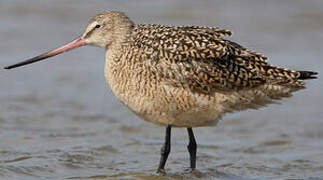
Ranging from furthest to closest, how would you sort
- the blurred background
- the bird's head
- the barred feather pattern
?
1. the blurred background
2. the bird's head
3. the barred feather pattern

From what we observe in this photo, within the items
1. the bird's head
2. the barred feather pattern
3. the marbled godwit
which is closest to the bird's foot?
the marbled godwit

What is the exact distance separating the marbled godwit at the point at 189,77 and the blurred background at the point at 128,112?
69cm

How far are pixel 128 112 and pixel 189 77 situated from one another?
3100 mm

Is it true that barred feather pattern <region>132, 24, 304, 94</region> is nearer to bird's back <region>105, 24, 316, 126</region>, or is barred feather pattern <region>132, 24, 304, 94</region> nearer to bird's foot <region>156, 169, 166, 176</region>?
bird's back <region>105, 24, 316, 126</region>

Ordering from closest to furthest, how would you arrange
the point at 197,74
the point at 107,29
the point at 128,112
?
1. the point at 197,74
2. the point at 107,29
3. the point at 128,112

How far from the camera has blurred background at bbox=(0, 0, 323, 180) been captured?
764 centimetres

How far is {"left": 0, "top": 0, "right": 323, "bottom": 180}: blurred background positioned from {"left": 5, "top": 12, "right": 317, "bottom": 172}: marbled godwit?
685 millimetres

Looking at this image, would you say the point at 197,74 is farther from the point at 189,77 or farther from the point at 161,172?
the point at 161,172

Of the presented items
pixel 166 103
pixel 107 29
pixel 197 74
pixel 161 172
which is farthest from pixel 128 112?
pixel 197 74

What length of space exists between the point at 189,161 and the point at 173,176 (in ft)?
2.16

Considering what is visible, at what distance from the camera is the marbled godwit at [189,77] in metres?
6.80

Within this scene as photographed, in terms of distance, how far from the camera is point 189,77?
680 cm

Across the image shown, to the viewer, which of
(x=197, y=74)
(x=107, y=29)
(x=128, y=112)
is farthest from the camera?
(x=128, y=112)

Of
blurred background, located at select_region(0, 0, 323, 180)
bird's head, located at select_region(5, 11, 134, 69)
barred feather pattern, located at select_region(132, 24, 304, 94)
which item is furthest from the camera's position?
blurred background, located at select_region(0, 0, 323, 180)
